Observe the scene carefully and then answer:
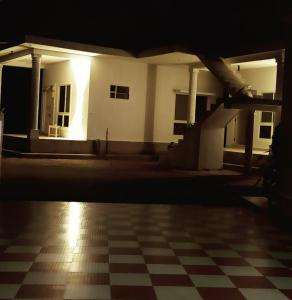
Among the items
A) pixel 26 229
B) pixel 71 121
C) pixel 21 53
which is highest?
pixel 21 53

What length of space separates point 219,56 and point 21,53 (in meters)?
6.79

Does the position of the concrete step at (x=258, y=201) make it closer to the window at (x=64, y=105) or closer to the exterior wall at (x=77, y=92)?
the exterior wall at (x=77, y=92)

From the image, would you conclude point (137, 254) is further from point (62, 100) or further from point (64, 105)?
point (62, 100)

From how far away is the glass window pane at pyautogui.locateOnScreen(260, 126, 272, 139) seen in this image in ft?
57.3

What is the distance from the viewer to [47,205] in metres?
7.66

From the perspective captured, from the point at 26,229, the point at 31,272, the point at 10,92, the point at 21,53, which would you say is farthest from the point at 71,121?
the point at 31,272

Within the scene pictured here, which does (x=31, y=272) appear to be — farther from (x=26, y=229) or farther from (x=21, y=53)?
(x=21, y=53)

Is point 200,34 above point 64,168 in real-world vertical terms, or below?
above

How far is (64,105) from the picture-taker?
1880cm

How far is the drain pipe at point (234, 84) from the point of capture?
1379 cm

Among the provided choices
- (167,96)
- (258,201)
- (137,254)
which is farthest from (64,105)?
(137,254)

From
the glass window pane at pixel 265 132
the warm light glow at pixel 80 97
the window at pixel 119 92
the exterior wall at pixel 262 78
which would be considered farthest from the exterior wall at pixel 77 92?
the glass window pane at pixel 265 132

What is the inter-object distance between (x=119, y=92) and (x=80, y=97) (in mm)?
1399

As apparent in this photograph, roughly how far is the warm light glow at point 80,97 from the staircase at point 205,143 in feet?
12.5
